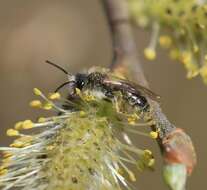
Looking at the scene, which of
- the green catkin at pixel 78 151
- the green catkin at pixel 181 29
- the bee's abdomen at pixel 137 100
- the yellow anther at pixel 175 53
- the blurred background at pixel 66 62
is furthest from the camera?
the blurred background at pixel 66 62

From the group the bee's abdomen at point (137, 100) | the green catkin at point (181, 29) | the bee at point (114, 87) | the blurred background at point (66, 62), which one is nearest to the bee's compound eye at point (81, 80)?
the bee at point (114, 87)

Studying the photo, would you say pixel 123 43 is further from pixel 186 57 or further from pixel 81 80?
pixel 81 80

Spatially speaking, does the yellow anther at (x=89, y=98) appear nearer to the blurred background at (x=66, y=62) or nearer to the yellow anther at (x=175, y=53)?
the yellow anther at (x=175, y=53)

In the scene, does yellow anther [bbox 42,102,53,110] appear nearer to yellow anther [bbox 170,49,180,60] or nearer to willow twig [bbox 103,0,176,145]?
willow twig [bbox 103,0,176,145]

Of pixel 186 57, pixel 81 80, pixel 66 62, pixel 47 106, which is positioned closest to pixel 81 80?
pixel 81 80

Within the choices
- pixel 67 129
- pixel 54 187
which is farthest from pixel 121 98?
pixel 54 187

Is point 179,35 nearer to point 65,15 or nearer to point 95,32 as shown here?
point 65,15
